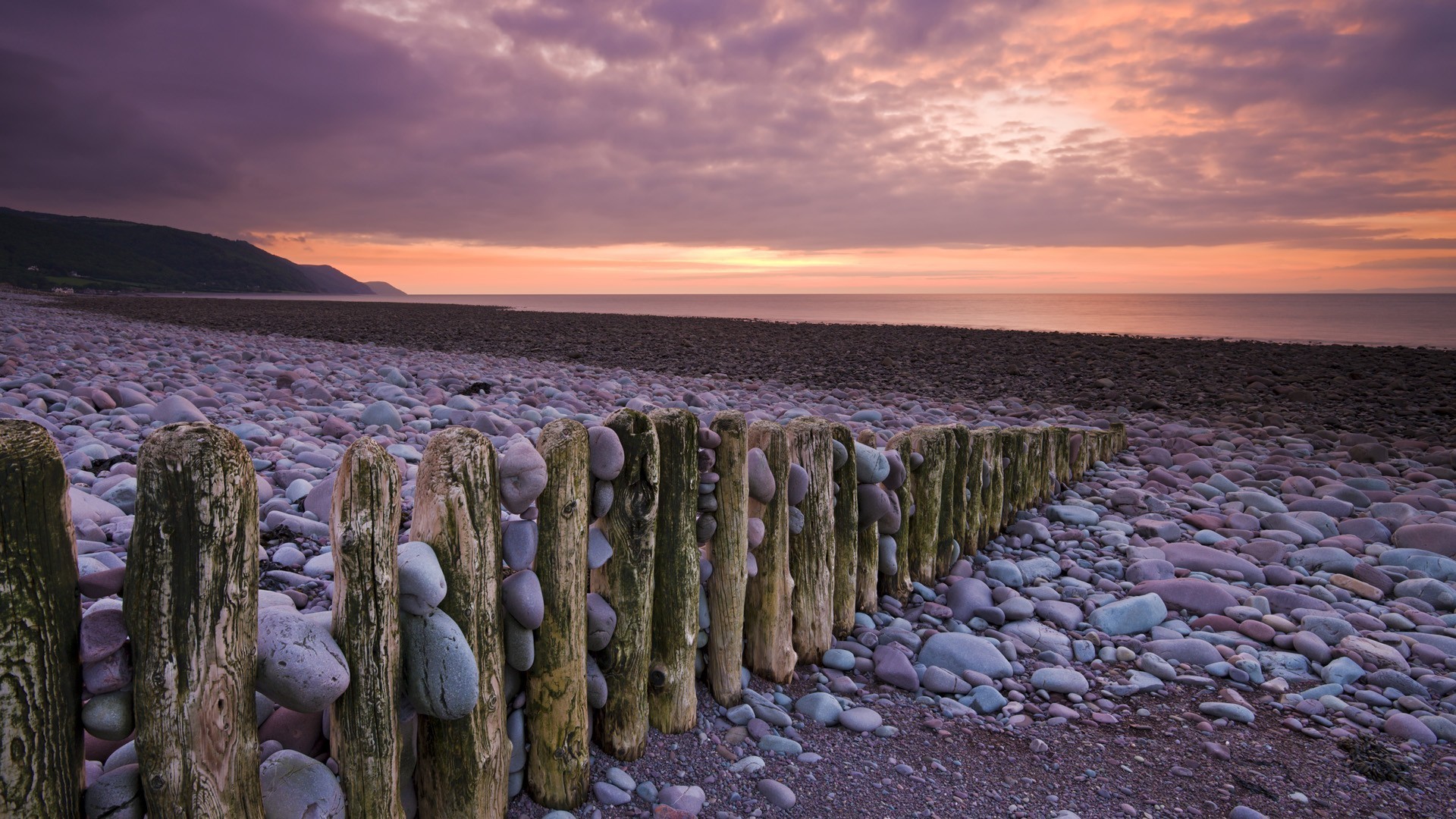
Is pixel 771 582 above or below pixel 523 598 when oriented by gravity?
below

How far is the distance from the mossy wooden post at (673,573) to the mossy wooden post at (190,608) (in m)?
1.31

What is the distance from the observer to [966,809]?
2.51 m

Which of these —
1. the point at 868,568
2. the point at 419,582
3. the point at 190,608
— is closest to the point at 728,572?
the point at 868,568

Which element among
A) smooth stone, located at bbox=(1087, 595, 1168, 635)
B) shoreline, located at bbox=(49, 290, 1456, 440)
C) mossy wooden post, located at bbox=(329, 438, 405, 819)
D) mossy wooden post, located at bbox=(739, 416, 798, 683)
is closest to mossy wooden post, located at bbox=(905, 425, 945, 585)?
smooth stone, located at bbox=(1087, 595, 1168, 635)

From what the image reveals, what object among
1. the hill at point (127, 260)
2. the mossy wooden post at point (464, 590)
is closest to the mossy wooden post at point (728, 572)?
the mossy wooden post at point (464, 590)

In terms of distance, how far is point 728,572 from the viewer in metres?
2.93

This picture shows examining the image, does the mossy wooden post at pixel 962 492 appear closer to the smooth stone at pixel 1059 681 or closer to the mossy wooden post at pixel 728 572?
the smooth stone at pixel 1059 681

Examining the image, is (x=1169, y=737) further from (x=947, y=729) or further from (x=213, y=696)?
(x=213, y=696)

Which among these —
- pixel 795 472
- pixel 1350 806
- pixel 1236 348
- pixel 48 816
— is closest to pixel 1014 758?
pixel 1350 806

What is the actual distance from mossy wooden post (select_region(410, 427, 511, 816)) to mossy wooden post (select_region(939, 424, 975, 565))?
296cm

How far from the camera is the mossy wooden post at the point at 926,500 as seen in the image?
4.15 metres

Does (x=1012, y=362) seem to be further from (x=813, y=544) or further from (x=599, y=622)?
(x=599, y=622)

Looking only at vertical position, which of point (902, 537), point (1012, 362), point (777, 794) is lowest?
point (777, 794)

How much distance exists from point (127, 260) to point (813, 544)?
619ft
